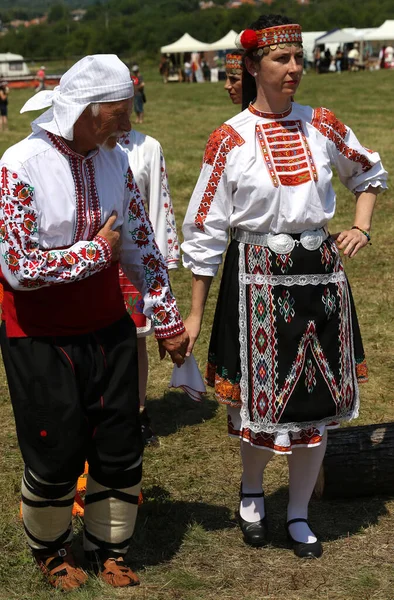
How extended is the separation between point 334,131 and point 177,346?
1.09 meters

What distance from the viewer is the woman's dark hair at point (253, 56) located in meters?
3.77

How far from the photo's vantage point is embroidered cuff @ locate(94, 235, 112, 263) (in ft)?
11.1

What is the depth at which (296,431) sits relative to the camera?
388 cm

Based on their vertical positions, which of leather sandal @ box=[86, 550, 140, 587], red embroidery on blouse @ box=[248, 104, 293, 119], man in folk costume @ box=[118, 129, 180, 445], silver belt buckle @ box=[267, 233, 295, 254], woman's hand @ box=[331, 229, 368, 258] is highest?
red embroidery on blouse @ box=[248, 104, 293, 119]

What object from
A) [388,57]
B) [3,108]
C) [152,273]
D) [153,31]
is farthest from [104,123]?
[153,31]

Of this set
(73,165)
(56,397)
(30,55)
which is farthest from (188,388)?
(30,55)

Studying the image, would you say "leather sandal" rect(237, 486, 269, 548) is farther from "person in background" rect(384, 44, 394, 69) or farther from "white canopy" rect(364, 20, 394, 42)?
"person in background" rect(384, 44, 394, 69)

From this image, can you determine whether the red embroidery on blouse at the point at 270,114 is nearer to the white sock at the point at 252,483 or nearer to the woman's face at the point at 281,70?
the woman's face at the point at 281,70

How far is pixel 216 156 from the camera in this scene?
3822mm

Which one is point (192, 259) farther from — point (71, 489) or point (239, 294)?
point (71, 489)

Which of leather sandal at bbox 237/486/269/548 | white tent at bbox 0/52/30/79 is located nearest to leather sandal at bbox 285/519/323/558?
leather sandal at bbox 237/486/269/548

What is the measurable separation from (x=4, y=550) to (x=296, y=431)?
1367 millimetres

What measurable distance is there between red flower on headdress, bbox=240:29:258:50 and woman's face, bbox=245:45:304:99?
0.07 metres

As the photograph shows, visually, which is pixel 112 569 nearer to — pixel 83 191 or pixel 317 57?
pixel 83 191
